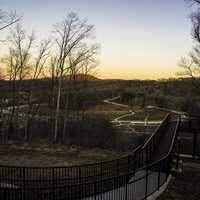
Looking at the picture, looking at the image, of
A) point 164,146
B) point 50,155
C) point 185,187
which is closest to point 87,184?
point 185,187

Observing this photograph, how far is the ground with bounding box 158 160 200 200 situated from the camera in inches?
340

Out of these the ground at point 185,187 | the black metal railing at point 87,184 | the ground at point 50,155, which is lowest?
the ground at point 50,155

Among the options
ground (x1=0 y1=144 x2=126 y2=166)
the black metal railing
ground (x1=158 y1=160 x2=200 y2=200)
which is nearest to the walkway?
the black metal railing

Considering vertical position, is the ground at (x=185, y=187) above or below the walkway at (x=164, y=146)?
below

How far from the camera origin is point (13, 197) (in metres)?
6.96

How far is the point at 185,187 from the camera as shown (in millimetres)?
9758

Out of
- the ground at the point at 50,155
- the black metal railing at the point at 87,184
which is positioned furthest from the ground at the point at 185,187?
the ground at the point at 50,155

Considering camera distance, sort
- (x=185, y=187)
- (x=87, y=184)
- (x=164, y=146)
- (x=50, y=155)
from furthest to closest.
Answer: (x=50, y=155) < (x=164, y=146) < (x=185, y=187) < (x=87, y=184)

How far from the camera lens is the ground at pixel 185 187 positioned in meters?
8.65

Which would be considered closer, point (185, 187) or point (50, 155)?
point (185, 187)

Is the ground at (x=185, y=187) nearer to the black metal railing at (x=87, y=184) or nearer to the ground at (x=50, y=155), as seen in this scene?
the black metal railing at (x=87, y=184)

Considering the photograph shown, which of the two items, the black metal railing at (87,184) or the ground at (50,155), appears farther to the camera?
the ground at (50,155)

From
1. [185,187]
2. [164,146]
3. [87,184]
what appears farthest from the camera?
[164,146]

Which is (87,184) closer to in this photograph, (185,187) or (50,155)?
(185,187)
